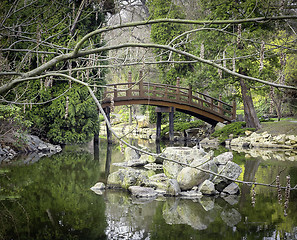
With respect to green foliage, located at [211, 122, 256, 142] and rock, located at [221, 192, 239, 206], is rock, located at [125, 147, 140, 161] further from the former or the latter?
green foliage, located at [211, 122, 256, 142]

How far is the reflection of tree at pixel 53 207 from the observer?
188 inches

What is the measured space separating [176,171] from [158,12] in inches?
570

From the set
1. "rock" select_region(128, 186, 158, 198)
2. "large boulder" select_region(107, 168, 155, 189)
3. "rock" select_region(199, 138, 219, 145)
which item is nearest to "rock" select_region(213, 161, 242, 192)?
"rock" select_region(128, 186, 158, 198)

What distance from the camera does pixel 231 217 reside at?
5.52 metres

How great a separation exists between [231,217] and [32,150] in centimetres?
986

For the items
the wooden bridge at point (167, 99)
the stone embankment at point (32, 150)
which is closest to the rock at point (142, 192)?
the stone embankment at point (32, 150)

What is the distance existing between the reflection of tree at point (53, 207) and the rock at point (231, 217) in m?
1.80

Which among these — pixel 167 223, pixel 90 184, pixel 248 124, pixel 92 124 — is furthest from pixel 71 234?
pixel 248 124

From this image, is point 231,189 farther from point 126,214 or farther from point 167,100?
point 167,100

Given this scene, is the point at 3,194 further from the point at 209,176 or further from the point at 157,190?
the point at 209,176

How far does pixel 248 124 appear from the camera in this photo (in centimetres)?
1805

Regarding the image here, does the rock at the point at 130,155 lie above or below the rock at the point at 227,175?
below

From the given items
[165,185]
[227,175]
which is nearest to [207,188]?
[227,175]

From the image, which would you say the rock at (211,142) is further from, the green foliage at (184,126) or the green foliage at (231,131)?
the green foliage at (184,126)
